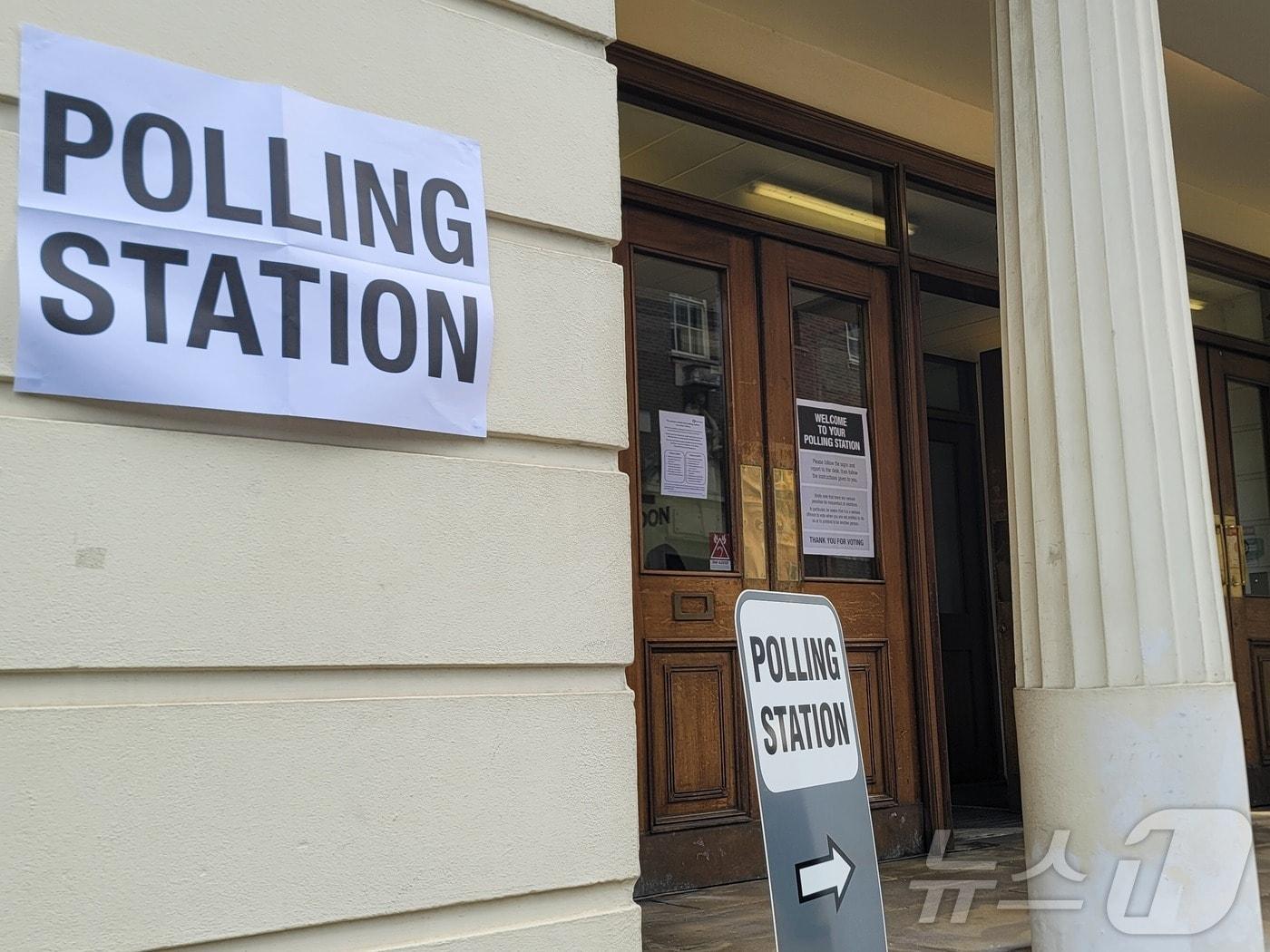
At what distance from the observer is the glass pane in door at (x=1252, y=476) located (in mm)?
7809

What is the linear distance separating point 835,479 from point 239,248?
3817 mm

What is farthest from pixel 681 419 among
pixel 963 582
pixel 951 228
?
pixel 963 582

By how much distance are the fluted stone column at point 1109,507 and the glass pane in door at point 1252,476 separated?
4.66 metres

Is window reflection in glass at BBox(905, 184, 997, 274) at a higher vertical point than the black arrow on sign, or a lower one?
higher

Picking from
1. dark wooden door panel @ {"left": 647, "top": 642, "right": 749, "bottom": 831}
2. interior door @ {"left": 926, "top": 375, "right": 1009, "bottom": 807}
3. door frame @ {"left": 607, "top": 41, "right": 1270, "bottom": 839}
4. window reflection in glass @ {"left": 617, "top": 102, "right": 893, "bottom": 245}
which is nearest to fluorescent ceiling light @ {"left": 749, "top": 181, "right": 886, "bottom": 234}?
window reflection in glass @ {"left": 617, "top": 102, "right": 893, "bottom": 245}

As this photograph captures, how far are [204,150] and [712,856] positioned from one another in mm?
3584

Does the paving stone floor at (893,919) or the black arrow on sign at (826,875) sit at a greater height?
the black arrow on sign at (826,875)

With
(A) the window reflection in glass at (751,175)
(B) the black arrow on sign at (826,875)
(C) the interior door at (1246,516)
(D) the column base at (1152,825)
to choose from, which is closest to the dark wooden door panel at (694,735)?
(D) the column base at (1152,825)

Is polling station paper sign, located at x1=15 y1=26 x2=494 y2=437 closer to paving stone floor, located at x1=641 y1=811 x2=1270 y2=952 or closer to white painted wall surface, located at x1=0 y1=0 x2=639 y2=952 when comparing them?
white painted wall surface, located at x1=0 y1=0 x2=639 y2=952

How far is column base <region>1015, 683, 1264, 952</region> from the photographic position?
3.29 metres

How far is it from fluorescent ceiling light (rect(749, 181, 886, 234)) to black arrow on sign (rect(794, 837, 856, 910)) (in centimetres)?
345

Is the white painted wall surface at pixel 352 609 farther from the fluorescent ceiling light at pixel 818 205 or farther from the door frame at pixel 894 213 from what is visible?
the fluorescent ceiling light at pixel 818 205

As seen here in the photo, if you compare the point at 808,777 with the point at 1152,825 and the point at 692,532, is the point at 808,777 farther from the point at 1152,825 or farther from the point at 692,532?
the point at 692,532

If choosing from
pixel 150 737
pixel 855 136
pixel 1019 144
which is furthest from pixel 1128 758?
pixel 855 136
